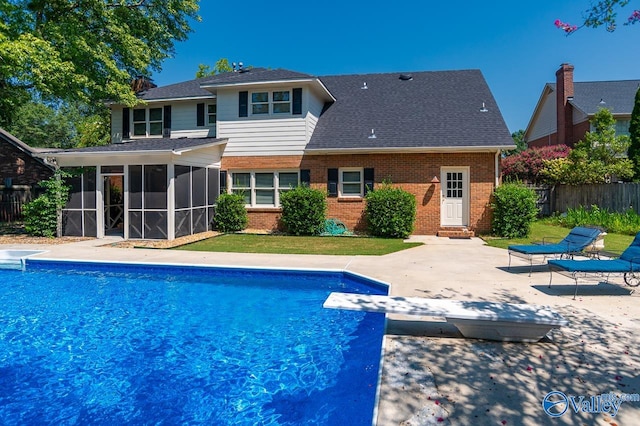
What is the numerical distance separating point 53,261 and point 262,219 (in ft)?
25.4

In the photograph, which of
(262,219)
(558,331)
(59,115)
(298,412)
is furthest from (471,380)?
(59,115)

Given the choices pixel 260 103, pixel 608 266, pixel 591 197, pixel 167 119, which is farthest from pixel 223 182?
pixel 591 197

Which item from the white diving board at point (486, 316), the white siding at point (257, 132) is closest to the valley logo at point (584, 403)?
A: the white diving board at point (486, 316)

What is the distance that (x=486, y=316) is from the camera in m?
4.48

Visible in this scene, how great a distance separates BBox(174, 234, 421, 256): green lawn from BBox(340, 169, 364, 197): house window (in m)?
2.35

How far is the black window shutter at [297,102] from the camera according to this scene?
1548 cm

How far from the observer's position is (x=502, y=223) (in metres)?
14.1

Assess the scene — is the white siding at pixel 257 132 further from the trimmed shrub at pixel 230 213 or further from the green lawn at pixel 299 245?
the green lawn at pixel 299 245

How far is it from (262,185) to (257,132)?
2151mm

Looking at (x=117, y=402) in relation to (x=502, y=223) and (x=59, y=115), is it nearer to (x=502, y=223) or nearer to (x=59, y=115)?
(x=502, y=223)

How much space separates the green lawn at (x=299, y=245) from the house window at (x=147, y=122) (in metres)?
6.88

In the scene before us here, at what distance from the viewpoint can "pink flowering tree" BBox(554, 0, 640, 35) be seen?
3938 mm

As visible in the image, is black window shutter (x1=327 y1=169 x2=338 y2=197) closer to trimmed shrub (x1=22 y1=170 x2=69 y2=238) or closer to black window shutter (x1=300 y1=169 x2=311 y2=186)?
black window shutter (x1=300 y1=169 x2=311 y2=186)

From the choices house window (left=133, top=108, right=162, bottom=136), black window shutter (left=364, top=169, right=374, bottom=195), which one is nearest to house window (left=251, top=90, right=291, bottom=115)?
black window shutter (left=364, top=169, right=374, bottom=195)
